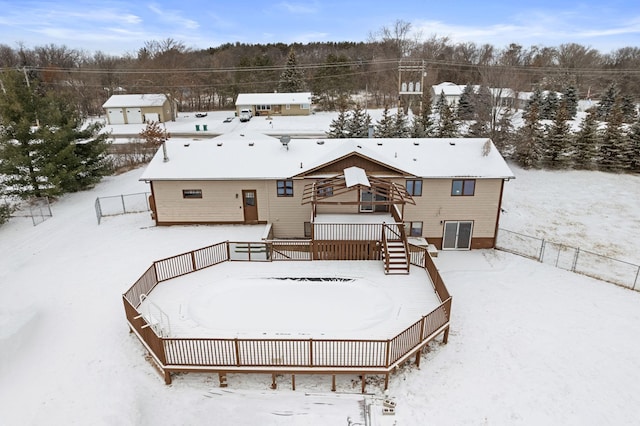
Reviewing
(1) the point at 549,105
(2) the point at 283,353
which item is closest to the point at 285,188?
(2) the point at 283,353

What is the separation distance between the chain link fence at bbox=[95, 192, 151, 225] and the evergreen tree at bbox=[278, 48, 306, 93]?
46637mm

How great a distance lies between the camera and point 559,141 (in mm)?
31969

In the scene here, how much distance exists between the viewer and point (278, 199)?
1933 cm

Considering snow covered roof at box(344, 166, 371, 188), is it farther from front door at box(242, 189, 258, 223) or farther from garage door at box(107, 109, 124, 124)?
garage door at box(107, 109, 124, 124)

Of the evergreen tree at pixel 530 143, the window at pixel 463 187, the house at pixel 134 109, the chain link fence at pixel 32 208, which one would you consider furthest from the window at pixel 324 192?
the house at pixel 134 109

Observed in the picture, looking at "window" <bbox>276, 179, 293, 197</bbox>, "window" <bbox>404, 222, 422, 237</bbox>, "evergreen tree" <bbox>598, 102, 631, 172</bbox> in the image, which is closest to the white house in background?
"evergreen tree" <bbox>598, 102, 631, 172</bbox>

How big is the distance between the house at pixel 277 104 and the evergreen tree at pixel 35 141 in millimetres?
34397

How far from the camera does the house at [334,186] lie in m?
18.0

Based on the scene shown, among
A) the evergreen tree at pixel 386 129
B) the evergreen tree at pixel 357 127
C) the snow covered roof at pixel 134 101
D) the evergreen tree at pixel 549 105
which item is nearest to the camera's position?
the evergreen tree at pixel 357 127

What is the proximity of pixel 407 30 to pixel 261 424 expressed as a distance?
266 ft

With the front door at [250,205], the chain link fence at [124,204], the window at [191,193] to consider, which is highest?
the window at [191,193]

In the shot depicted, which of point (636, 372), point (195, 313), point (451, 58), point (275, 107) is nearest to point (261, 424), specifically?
point (195, 313)

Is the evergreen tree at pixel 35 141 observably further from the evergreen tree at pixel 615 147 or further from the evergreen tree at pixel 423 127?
the evergreen tree at pixel 615 147

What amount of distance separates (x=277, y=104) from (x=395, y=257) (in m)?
46.8
